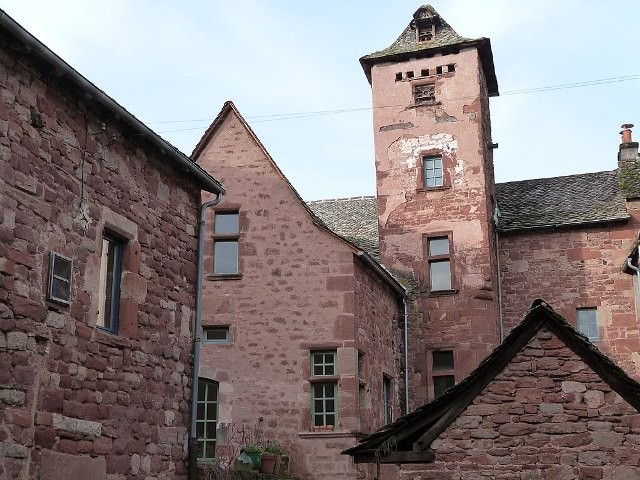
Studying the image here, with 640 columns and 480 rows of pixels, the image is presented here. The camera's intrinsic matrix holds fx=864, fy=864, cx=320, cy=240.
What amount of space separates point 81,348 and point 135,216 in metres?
1.90

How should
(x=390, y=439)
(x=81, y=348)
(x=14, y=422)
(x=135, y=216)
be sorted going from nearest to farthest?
(x=14, y=422) → (x=81, y=348) → (x=390, y=439) → (x=135, y=216)

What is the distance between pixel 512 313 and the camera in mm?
21766

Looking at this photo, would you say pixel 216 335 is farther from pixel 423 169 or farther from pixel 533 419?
pixel 533 419

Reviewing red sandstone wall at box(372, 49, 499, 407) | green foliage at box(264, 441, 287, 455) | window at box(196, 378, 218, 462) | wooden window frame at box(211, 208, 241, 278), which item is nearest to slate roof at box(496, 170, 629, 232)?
red sandstone wall at box(372, 49, 499, 407)

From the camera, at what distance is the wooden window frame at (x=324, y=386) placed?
16.3 metres

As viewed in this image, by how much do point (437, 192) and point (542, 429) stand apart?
13.1 meters

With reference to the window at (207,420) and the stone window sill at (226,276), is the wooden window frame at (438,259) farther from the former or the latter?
the window at (207,420)

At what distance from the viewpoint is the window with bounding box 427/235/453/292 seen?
69.3ft

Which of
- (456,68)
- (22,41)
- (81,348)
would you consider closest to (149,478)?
(81,348)

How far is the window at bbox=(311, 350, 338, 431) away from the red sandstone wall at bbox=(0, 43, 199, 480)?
6.05 m

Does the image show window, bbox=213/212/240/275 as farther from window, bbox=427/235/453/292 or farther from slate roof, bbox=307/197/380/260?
window, bbox=427/235/453/292

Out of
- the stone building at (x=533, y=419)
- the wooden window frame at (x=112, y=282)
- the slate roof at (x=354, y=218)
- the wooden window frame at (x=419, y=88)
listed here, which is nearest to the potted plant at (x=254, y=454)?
the stone building at (x=533, y=419)

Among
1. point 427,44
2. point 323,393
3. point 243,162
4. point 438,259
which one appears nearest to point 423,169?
point 438,259

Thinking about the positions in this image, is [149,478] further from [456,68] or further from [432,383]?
[456,68]
